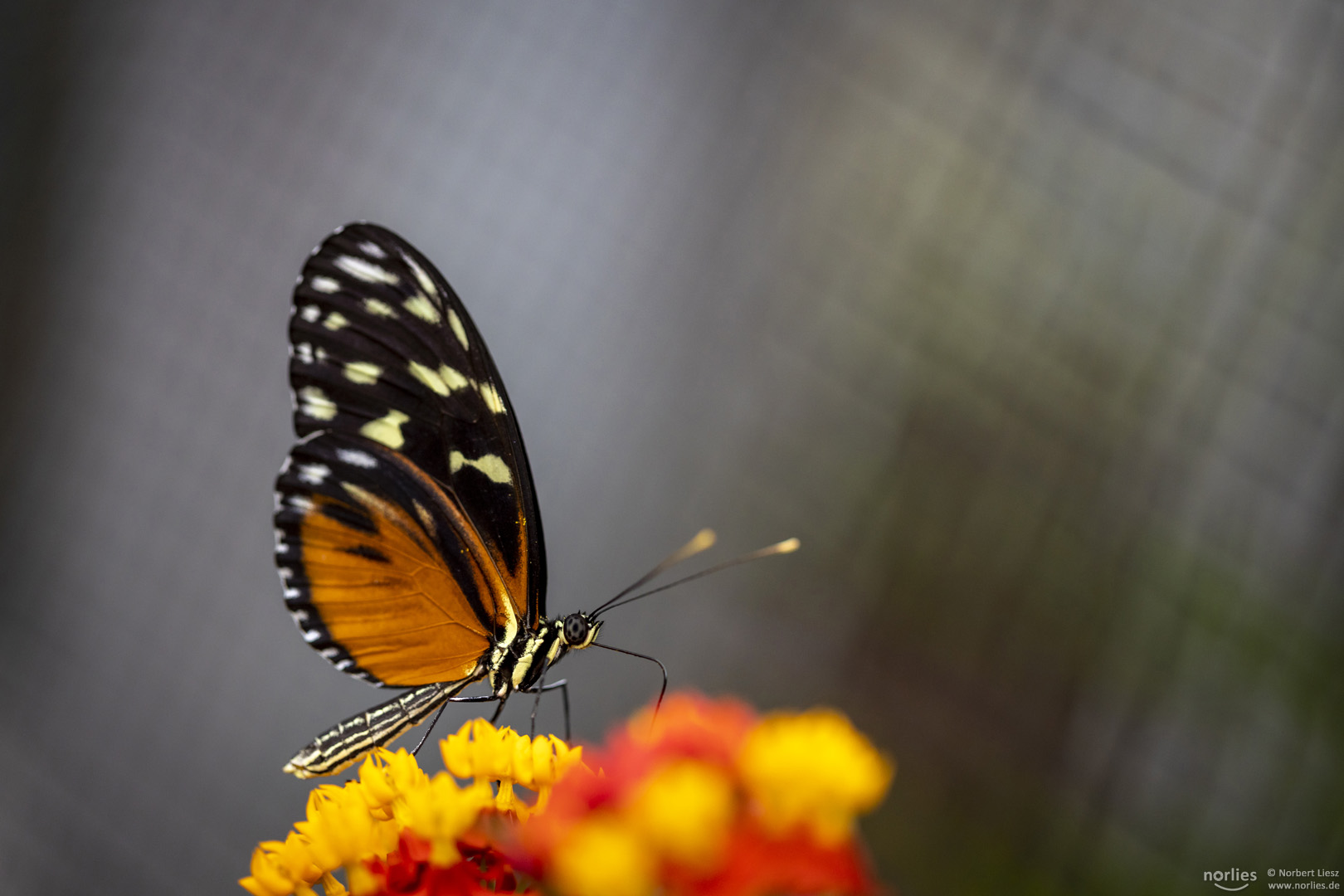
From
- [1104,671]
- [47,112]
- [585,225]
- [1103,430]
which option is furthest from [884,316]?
[47,112]

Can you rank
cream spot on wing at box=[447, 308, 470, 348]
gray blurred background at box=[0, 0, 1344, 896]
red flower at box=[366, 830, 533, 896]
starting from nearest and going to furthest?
red flower at box=[366, 830, 533, 896] → cream spot on wing at box=[447, 308, 470, 348] → gray blurred background at box=[0, 0, 1344, 896]

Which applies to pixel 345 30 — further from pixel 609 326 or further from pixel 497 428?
pixel 497 428

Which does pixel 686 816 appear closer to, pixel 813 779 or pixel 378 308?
pixel 813 779

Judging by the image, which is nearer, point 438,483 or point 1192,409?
point 438,483

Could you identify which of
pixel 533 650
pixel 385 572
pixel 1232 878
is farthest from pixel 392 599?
pixel 1232 878

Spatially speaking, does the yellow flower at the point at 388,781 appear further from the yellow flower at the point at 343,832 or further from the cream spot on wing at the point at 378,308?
the cream spot on wing at the point at 378,308

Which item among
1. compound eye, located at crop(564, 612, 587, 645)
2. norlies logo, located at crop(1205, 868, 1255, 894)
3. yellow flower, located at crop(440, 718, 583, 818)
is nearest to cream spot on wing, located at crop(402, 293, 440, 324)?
compound eye, located at crop(564, 612, 587, 645)

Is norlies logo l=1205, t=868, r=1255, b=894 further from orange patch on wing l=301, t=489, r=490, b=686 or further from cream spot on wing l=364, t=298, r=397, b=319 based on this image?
cream spot on wing l=364, t=298, r=397, b=319
